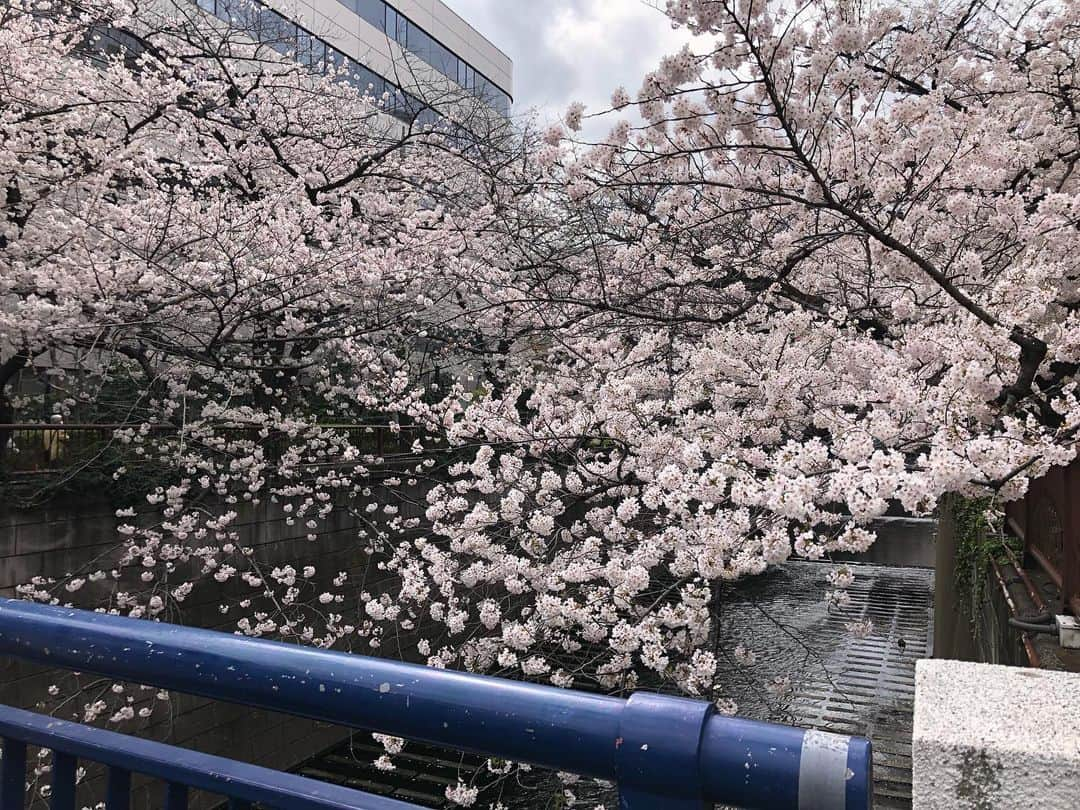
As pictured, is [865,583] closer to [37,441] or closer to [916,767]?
[37,441]

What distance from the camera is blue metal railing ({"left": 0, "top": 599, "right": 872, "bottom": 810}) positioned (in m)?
0.83

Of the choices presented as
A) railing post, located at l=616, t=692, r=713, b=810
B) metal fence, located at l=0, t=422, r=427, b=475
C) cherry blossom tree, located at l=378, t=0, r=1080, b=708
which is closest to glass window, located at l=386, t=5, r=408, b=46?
metal fence, located at l=0, t=422, r=427, b=475

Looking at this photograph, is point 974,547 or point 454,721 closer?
point 454,721

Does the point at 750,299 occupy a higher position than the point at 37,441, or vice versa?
the point at 750,299

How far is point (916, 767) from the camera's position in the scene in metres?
1.10

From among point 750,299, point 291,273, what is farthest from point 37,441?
point 750,299

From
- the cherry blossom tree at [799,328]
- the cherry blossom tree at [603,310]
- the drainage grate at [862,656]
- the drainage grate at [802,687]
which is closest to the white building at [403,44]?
the cherry blossom tree at [603,310]

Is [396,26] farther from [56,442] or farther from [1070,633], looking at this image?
[1070,633]

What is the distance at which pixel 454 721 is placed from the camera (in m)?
0.99

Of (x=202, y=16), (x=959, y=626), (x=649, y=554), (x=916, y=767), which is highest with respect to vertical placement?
(x=202, y=16)

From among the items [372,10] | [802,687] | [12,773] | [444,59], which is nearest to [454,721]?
[12,773]

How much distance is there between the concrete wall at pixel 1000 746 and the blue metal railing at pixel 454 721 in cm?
36

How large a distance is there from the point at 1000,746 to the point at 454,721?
743 millimetres

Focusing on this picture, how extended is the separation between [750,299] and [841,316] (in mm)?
738
